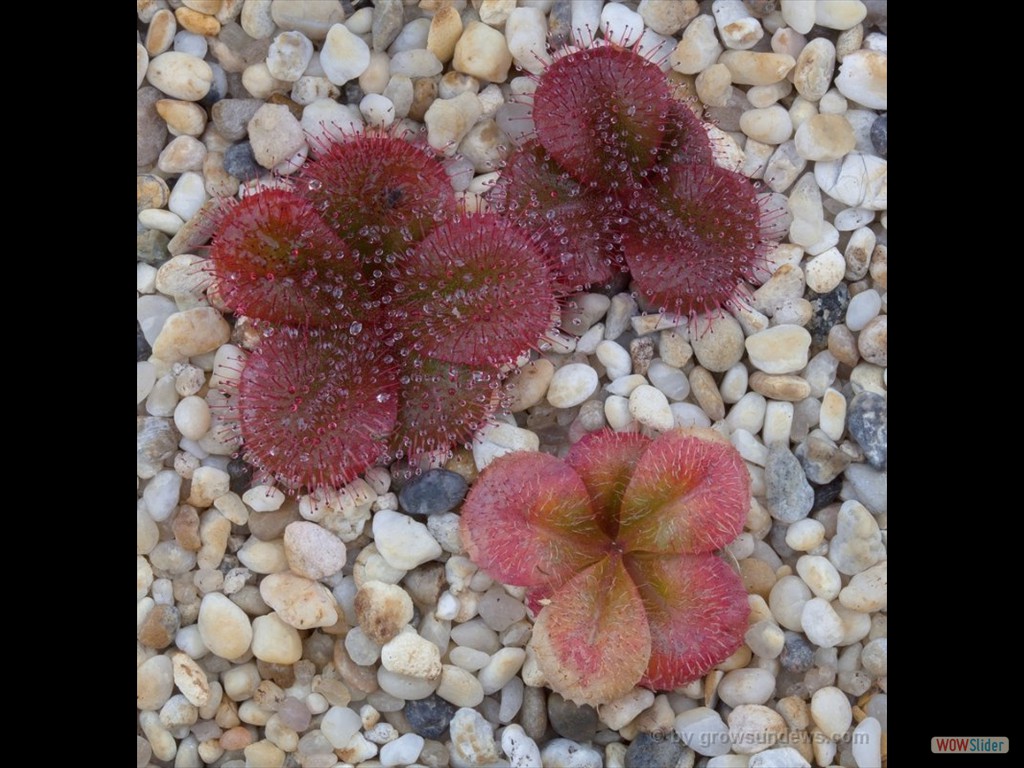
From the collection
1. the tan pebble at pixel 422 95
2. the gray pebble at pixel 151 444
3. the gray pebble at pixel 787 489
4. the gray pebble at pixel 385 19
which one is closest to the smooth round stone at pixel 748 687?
the gray pebble at pixel 787 489

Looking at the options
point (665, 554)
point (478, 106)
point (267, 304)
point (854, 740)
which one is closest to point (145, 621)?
point (267, 304)

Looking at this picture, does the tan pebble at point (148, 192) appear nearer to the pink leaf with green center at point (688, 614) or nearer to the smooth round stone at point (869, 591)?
the pink leaf with green center at point (688, 614)

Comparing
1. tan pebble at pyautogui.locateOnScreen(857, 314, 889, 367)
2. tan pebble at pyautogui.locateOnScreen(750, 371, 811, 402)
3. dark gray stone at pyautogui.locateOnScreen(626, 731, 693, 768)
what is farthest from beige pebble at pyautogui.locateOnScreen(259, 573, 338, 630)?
tan pebble at pyautogui.locateOnScreen(857, 314, 889, 367)

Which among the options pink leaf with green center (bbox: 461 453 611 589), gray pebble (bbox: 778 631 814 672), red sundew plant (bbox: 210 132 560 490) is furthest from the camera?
gray pebble (bbox: 778 631 814 672)

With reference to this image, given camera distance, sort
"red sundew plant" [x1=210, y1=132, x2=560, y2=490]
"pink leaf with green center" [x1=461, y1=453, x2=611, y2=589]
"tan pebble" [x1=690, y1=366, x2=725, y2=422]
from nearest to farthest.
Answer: "red sundew plant" [x1=210, y1=132, x2=560, y2=490] < "pink leaf with green center" [x1=461, y1=453, x2=611, y2=589] < "tan pebble" [x1=690, y1=366, x2=725, y2=422]

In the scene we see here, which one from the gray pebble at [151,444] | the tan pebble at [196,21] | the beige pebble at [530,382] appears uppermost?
the tan pebble at [196,21]

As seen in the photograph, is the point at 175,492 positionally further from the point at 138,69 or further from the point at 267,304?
the point at 138,69

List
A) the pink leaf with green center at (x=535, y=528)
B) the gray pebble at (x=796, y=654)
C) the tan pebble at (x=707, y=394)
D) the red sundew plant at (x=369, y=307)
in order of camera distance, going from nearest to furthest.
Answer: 1. the red sundew plant at (x=369, y=307)
2. the pink leaf with green center at (x=535, y=528)
3. the gray pebble at (x=796, y=654)
4. the tan pebble at (x=707, y=394)
